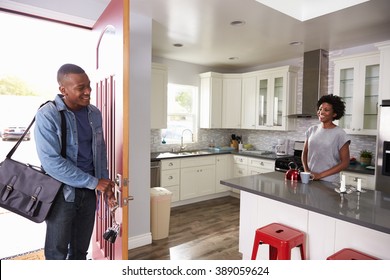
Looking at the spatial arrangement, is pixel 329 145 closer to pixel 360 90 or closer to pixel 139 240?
pixel 360 90

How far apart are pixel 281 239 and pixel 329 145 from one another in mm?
1124

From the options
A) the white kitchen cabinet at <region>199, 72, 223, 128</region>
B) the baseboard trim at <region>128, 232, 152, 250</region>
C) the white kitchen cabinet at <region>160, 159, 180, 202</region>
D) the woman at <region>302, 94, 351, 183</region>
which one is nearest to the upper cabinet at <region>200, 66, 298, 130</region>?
the white kitchen cabinet at <region>199, 72, 223, 128</region>

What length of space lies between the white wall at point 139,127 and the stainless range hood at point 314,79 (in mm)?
2587

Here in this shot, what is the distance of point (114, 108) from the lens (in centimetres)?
171

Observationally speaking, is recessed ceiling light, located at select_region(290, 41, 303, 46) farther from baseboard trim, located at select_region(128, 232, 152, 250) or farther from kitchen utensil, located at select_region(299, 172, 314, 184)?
baseboard trim, located at select_region(128, 232, 152, 250)

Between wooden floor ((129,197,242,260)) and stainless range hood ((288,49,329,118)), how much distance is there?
1.99 m

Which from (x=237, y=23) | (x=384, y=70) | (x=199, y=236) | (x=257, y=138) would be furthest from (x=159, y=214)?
(x=384, y=70)

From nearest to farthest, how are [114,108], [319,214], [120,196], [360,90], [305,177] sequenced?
[120,196]
[114,108]
[319,214]
[305,177]
[360,90]

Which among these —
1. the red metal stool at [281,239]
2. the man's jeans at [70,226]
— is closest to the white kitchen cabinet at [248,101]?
the red metal stool at [281,239]

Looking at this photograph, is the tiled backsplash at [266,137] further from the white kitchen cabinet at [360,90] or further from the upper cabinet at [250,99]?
the white kitchen cabinet at [360,90]

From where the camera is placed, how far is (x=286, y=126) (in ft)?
15.0

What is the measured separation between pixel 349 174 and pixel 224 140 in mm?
2733

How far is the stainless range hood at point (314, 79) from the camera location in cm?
406
